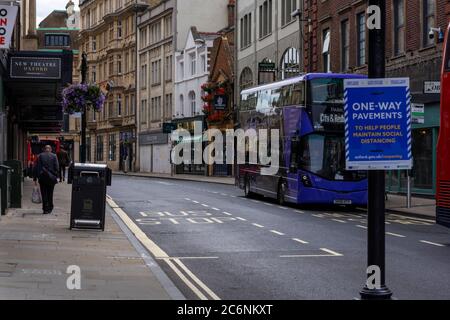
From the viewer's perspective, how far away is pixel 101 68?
93562mm

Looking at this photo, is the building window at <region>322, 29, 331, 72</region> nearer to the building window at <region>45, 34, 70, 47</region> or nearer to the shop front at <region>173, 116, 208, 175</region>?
the shop front at <region>173, 116, 208, 175</region>

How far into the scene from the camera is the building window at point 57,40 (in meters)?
121

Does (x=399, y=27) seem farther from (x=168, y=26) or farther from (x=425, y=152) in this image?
(x=168, y=26)

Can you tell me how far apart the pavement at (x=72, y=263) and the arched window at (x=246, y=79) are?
1414 inches

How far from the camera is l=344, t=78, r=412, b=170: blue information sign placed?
25.4 feet

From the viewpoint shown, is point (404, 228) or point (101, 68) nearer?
point (404, 228)

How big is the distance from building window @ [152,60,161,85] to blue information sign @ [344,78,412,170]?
69176 mm

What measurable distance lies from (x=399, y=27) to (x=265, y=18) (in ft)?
67.0

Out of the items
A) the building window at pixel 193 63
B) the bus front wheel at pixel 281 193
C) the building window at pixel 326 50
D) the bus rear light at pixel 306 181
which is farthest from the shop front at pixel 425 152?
the building window at pixel 193 63

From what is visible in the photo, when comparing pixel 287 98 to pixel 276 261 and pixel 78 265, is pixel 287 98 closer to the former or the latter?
pixel 276 261

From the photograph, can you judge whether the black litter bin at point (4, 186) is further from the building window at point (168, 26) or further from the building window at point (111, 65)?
the building window at point (111, 65)

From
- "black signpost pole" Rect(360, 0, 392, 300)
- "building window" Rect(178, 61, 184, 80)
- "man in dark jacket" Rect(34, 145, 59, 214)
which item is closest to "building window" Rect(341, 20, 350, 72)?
"man in dark jacket" Rect(34, 145, 59, 214)
